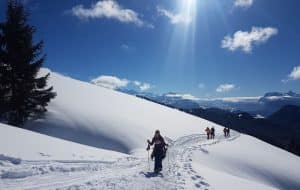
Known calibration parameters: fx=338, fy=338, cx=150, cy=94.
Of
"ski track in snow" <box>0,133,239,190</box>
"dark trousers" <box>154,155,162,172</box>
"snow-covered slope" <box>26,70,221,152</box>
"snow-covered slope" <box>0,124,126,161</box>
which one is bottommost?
"ski track in snow" <box>0,133,239,190</box>

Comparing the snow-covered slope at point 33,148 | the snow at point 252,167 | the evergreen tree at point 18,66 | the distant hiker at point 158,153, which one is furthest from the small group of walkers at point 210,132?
the distant hiker at point 158,153

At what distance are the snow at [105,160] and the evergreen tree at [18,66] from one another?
5.61ft

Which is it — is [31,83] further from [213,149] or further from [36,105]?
[213,149]

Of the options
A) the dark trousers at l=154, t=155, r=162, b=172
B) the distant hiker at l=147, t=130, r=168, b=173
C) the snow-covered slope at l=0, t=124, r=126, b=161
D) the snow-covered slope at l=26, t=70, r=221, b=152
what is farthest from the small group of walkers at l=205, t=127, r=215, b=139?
the dark trousers at l=154, t=155, r=162, b=172

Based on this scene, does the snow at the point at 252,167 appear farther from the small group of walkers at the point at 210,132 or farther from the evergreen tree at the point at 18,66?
the evergreen tree at the point at 18,66

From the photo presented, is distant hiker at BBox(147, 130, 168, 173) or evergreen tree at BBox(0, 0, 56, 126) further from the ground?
evergreen tree at BBox(0, 0, 56, 126)

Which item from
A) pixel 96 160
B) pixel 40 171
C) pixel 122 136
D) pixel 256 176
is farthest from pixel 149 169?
pixel 256 176

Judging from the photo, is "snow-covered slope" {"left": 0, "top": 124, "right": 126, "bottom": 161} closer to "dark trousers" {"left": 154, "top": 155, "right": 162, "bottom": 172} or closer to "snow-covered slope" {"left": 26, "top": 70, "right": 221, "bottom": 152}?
"dark trousers" {"left": 154, "top": 155, "right": 162, "bottom": 172}

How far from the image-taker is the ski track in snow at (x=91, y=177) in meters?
12.1

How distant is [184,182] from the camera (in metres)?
15.0

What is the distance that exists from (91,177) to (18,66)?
755 inches

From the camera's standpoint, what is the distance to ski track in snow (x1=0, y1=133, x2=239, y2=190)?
1210 cm

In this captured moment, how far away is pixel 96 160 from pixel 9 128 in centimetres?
578

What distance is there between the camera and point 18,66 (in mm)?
29641
